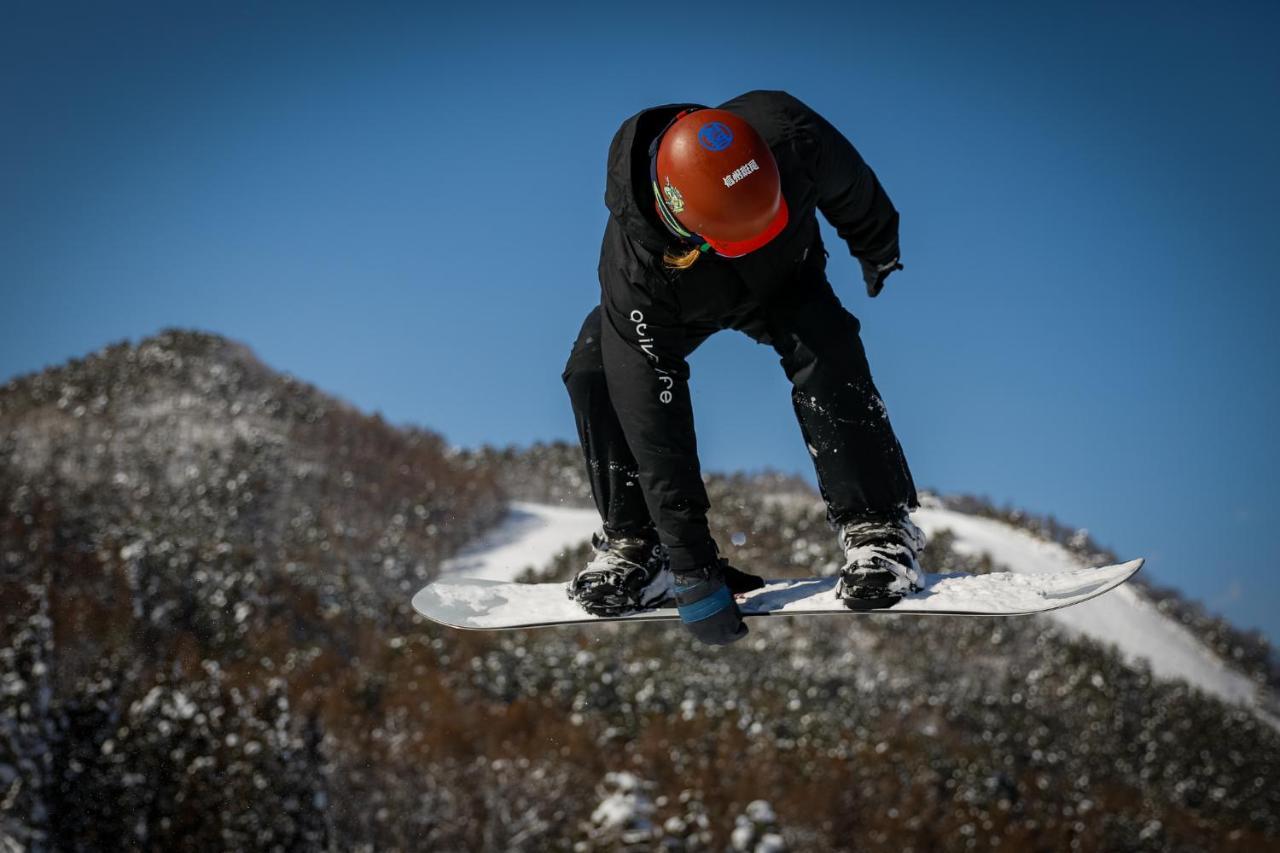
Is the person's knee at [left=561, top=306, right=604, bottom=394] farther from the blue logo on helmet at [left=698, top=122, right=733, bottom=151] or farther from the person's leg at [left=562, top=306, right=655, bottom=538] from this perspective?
the blue logo on helmet at [left=698, top=122, right=733, bottom=151]

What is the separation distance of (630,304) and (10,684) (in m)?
16.0

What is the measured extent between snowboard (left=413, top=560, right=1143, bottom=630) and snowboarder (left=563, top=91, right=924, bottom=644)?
A: 0.14m

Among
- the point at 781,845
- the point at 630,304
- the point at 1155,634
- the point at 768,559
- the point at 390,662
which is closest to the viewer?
the point at 630,304

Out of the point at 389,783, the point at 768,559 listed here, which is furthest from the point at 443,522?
the point at 389,783

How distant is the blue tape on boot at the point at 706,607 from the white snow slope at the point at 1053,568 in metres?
16.9

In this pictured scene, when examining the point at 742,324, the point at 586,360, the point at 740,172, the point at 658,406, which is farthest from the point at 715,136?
the point at 586,360

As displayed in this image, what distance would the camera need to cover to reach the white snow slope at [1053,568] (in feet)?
73.5

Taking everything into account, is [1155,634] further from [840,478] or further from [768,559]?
[840,478]

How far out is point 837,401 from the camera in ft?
12.1

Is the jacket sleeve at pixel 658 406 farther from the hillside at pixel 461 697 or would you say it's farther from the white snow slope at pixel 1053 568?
the white snow slope at pixel 1053 568

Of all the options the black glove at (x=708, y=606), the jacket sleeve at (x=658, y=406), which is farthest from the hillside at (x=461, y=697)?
the jacket sleeve at (x=658, y=406)

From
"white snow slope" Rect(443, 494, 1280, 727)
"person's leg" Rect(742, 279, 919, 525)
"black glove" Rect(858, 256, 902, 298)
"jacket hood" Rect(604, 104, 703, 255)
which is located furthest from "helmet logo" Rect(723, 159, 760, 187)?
"white snow slope" Rect(443, 494, 1280, 727)

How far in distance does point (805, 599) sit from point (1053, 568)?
2229 centimetres

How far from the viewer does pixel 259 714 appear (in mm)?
15812
